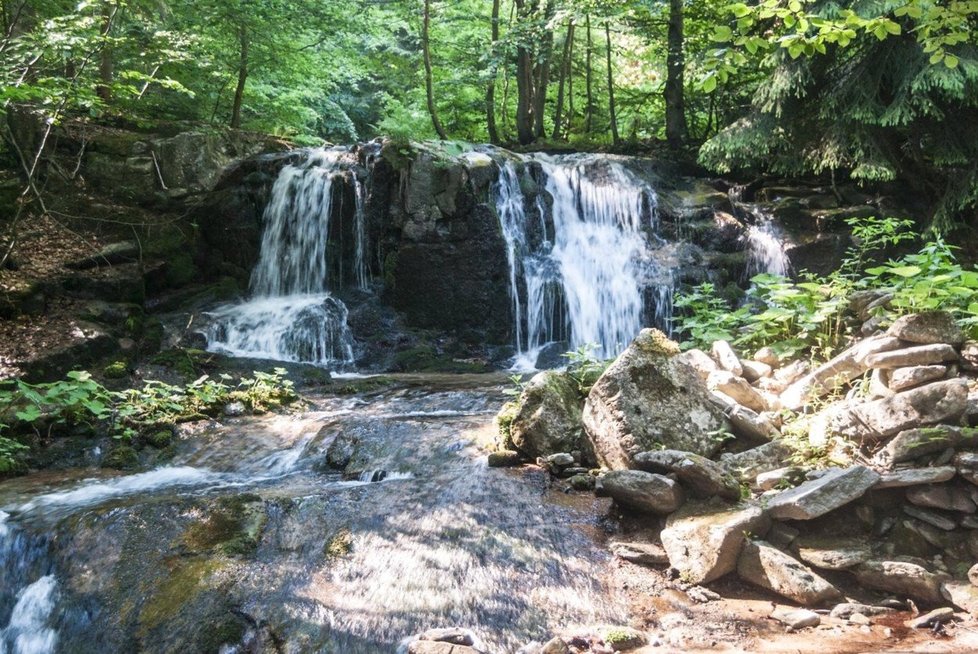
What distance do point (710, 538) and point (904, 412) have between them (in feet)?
4.54

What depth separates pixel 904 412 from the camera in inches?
142

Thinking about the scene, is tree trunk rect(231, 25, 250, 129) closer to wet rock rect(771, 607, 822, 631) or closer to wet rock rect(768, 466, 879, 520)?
wet rock rect(768, 466, 879, 520)

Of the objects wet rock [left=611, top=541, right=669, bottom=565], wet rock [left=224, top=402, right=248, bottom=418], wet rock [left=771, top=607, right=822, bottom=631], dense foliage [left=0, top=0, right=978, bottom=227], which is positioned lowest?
wet rock [left=771, top=607, right=822, bottom=631]

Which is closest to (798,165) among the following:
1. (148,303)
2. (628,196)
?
(628,196)

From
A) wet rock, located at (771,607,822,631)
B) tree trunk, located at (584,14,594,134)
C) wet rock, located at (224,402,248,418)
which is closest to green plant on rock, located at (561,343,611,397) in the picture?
wet rock, located at (771,607,822,631)

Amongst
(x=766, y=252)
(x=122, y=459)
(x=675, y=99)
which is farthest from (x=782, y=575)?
(x=675, y=99)

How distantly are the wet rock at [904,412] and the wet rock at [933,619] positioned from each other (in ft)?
3.47

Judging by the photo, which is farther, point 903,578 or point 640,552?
point 640,552

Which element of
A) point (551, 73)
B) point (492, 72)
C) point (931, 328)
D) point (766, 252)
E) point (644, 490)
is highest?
point (551, 73)

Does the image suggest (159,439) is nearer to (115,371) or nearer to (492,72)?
(115,371)

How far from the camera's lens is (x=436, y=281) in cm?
1022

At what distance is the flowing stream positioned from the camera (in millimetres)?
3197

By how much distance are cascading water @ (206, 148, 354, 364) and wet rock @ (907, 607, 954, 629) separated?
7829mm

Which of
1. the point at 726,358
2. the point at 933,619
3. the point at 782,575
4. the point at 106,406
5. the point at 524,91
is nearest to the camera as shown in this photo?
the point at 933,619
